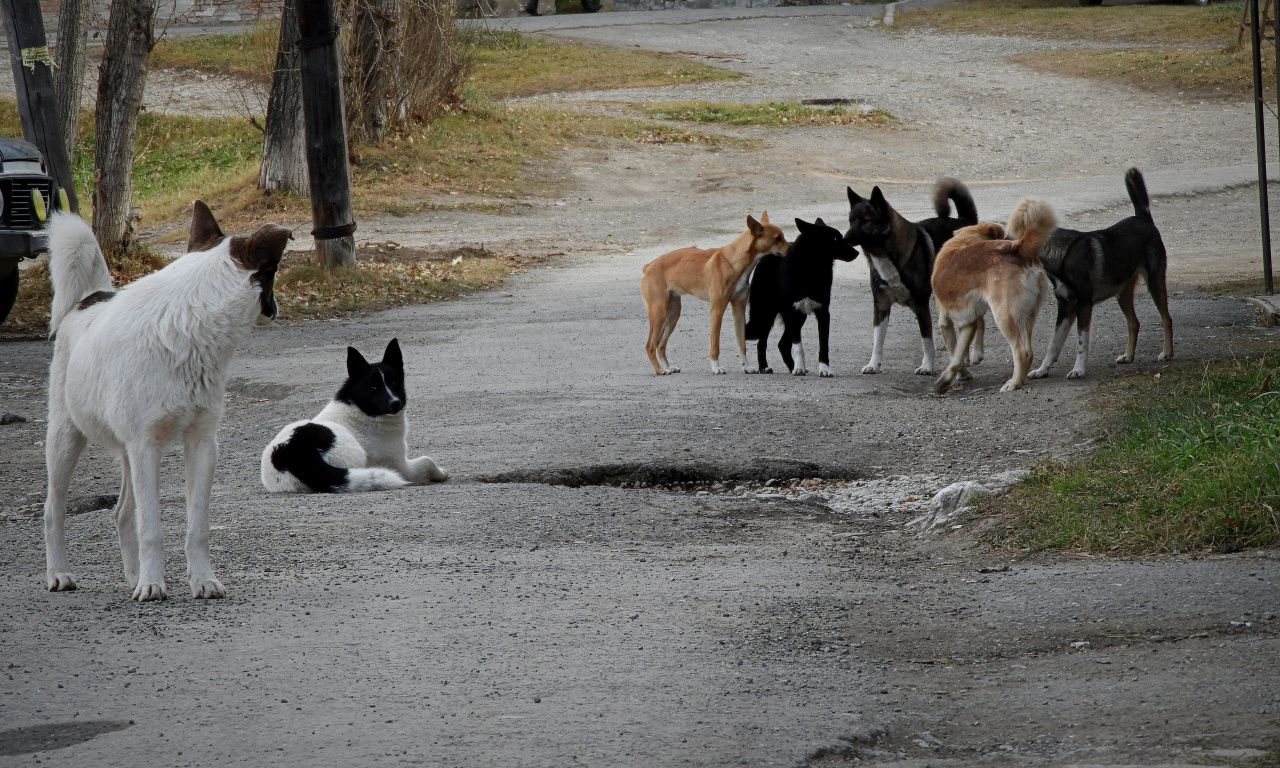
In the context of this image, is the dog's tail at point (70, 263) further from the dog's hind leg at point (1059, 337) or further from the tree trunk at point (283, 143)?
the tree trunk at point (283, 143)

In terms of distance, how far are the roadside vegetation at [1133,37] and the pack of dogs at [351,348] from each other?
913 inches

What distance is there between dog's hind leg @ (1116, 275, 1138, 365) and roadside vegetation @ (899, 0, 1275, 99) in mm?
23022

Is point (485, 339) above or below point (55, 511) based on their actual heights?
below

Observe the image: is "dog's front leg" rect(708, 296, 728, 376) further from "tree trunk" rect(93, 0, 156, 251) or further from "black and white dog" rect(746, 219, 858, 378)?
"tree trunk" rect(93, 0, 156, 251)

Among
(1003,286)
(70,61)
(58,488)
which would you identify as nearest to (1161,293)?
(1003,286)

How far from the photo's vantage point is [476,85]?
1419 inches

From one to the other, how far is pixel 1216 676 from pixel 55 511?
4494 mm

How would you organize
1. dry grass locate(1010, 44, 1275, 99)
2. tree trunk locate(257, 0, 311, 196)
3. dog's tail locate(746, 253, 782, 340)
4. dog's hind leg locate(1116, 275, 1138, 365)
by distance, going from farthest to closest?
dry grass locate(1010, 44, 1275, 99) < tree trunk locate(257, 0, 311, 196) < dog's tail locate(746, 253, 782, 340) < dog's hind leg locate(1116, 275, 1138, 365)

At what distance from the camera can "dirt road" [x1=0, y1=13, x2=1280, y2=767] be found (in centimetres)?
432

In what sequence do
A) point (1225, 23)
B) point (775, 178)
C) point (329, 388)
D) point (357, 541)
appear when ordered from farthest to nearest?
point (1225, 23), point (775, 178), point (329, 388), point (357, 541)

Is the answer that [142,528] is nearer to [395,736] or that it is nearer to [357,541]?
[357,541]

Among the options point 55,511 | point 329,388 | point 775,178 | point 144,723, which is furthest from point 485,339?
point 775,178

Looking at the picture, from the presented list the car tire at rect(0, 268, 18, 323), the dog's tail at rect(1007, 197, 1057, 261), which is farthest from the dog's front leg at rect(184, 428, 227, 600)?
the car tire at rect(0, 268, 18, 323)

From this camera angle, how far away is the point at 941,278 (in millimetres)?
11000
